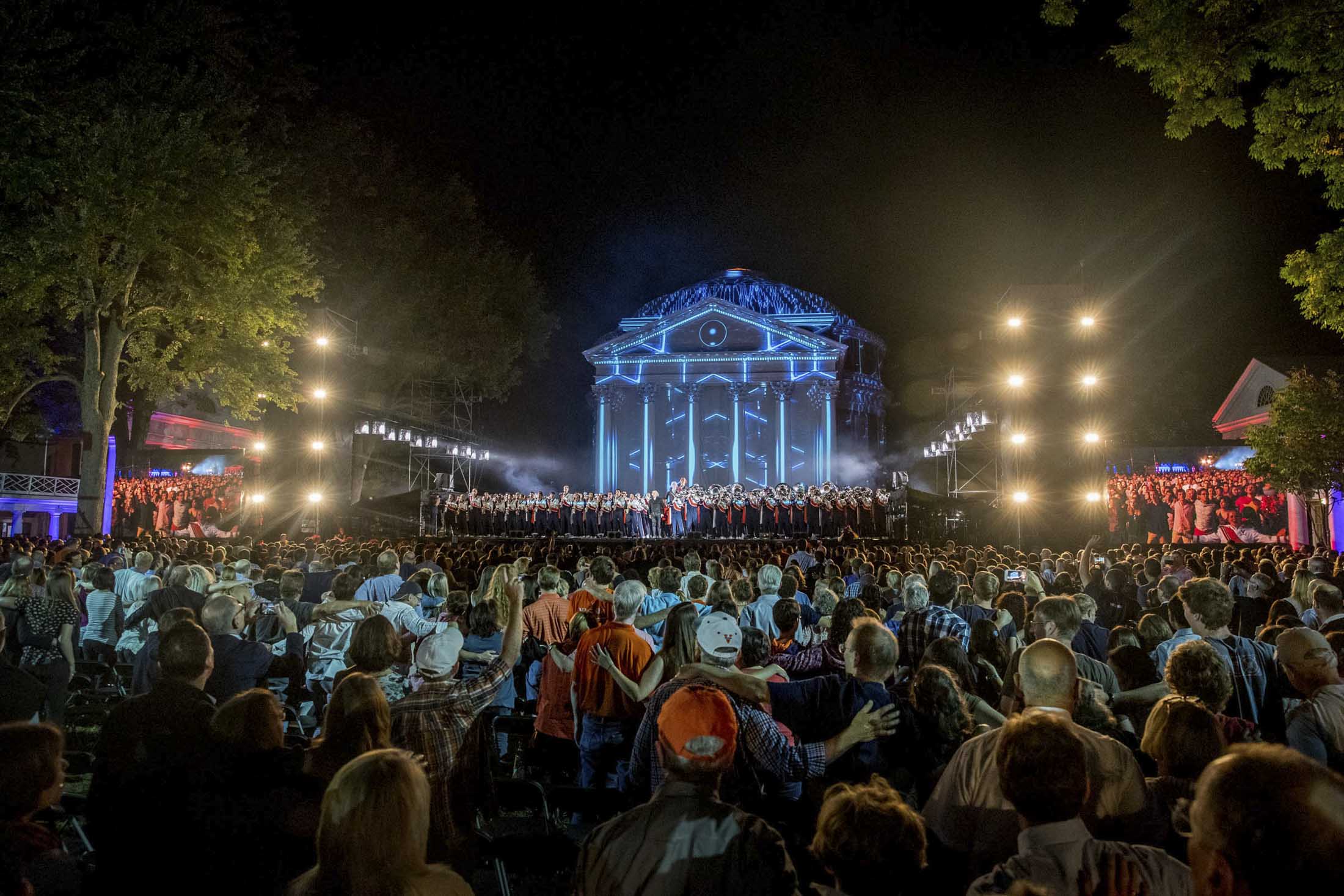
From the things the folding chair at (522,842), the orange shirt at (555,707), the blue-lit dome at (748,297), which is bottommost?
the folding chair at (522,842)

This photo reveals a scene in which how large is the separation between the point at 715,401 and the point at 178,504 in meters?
26.3

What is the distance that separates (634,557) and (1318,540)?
18.9 metres

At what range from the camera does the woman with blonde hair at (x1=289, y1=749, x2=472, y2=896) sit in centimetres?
206

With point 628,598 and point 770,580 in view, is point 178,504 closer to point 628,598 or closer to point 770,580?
point 770,580

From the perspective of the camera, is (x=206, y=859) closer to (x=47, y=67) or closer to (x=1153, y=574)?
(x=1153, y=574)

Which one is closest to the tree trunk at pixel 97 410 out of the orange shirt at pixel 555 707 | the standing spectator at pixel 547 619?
the standing spectator at pixel 547 619

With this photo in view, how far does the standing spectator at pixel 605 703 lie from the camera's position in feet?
16.5

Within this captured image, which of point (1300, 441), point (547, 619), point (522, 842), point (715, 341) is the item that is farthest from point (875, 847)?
point (715, 341)

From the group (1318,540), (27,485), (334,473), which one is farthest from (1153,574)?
(27,485)

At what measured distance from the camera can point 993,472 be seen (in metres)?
38.2

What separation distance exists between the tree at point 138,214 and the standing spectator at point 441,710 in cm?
2005

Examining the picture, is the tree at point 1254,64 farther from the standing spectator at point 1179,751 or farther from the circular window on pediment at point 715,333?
the circular window on pediment at point 715,333

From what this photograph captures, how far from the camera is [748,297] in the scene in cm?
5884

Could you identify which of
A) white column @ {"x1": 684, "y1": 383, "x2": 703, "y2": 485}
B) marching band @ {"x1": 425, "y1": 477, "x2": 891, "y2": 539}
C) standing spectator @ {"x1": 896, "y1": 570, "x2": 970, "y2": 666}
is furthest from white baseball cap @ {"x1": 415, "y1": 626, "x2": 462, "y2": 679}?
white column @ {"x1": 684, "y1": 383, "x2": 703, "y2": 485}
